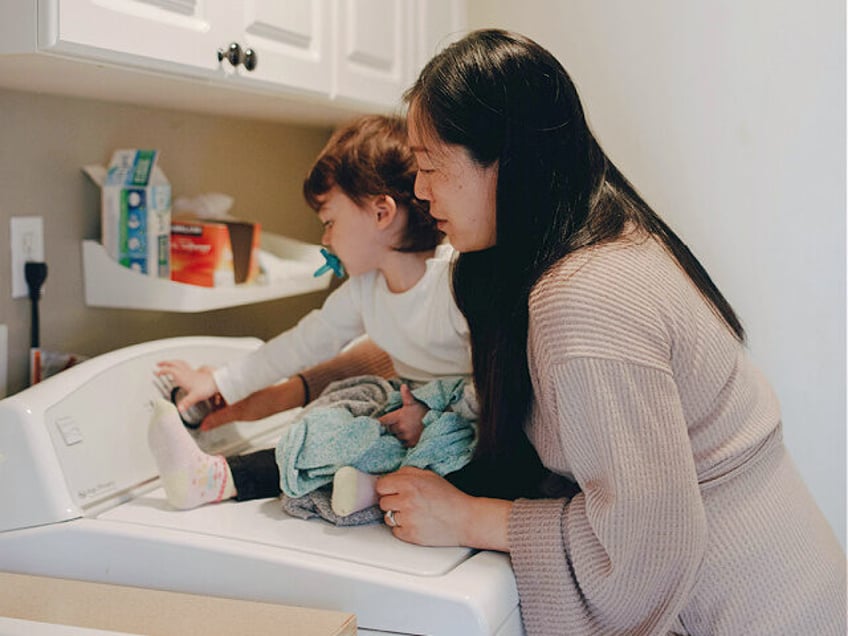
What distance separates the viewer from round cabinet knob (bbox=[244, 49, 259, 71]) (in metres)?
1.36

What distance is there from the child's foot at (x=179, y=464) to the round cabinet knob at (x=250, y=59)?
0.48 m

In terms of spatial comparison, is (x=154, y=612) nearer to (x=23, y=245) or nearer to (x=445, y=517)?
(x=445, y=517)

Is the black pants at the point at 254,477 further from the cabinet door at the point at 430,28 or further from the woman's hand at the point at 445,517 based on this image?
the cabinet door at the point at 430,28

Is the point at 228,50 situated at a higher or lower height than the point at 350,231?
higher

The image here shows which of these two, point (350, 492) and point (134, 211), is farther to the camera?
point (134, 211)

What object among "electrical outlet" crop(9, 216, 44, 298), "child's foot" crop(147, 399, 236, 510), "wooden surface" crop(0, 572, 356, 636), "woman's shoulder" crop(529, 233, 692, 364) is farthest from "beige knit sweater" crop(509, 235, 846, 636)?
"electrical outlet" crop(9, 216, 44, 298)

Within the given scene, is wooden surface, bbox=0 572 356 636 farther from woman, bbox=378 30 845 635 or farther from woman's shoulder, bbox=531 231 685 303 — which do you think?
woman's shoulder, bbox=531 231 685 303

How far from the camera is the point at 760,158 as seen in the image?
2000 millimetres

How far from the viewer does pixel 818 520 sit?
1256 millimetres

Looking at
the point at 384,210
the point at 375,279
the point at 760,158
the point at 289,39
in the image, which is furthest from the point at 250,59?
the point at 760,158

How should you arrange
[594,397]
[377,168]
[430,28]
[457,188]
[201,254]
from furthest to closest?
[430,28] → [201,254] → [377,168] → [457,188] → [594,397]

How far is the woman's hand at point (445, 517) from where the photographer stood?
1176 millimetres

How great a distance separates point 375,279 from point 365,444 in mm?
366

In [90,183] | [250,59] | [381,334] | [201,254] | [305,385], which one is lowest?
[305,385]
